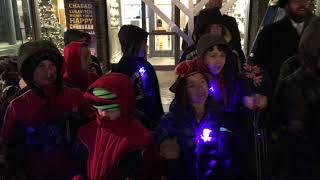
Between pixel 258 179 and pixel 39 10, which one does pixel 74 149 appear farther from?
pixel 39 10

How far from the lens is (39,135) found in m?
2.54

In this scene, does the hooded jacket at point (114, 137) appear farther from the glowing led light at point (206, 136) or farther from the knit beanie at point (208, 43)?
the knit beanie at point (208, 43)

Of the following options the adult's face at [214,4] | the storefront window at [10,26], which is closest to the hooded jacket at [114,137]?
the adult's face at [214,4]

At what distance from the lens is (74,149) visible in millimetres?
2562

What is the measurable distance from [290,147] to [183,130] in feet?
2.45

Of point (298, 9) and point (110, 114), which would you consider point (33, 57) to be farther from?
point (298, 9)

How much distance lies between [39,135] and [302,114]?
1798mm

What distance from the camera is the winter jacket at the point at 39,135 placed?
100 inches

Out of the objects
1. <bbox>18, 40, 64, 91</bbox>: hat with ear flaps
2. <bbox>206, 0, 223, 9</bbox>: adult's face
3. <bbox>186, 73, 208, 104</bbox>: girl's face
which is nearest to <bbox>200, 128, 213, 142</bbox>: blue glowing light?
<bbox>186, 73, 208, 104</bbox>: girl's face

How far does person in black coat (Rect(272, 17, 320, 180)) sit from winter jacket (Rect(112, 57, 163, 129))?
1.55 meters

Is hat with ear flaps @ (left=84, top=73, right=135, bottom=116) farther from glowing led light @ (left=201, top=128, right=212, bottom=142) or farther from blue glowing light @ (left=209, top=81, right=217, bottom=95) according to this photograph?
blue glowing light @ (left=209, top=81, right=217, bottom=95)

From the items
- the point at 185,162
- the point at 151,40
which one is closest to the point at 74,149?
the point at 185,162

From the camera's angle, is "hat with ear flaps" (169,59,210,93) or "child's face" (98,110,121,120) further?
"hat with ear flaps" (169,59,210,93)

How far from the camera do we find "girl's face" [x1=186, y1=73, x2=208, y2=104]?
236cm
